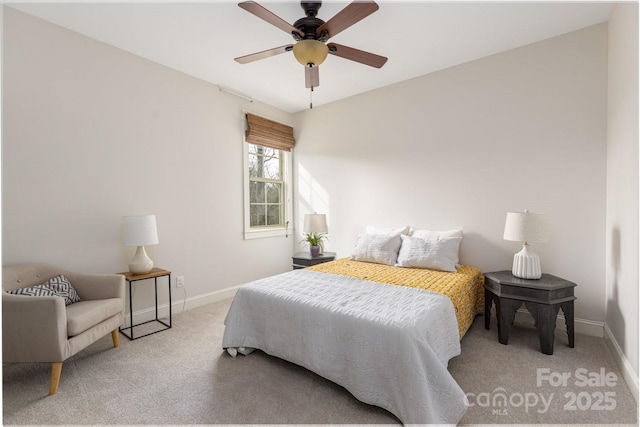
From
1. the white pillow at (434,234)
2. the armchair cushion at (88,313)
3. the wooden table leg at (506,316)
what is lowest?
the wooden table leg at (506,316)

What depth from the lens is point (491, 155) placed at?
126 inches

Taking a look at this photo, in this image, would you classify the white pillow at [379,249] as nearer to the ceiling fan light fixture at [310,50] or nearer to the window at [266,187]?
the window at [266,187]

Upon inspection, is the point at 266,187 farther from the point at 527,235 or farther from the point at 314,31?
the point at 527,235

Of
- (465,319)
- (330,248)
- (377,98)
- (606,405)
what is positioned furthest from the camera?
(330,248)

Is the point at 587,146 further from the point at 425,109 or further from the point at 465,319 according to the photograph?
the point at 465,319

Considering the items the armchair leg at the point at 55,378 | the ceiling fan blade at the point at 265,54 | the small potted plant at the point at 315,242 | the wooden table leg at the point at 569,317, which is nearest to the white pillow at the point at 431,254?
the wooden table leg at the point at 569,317

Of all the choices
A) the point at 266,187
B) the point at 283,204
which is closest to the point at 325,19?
the point at 266,187

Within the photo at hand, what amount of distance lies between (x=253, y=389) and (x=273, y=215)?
291 cm

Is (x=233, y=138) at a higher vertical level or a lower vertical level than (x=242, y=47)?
lower

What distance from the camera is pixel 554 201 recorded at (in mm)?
2873

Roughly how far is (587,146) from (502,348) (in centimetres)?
192

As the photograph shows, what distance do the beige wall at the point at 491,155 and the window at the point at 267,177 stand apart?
0.78 meters

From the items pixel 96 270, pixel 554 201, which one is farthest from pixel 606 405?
pixel 96 270

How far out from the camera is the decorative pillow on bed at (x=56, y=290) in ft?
7.16
